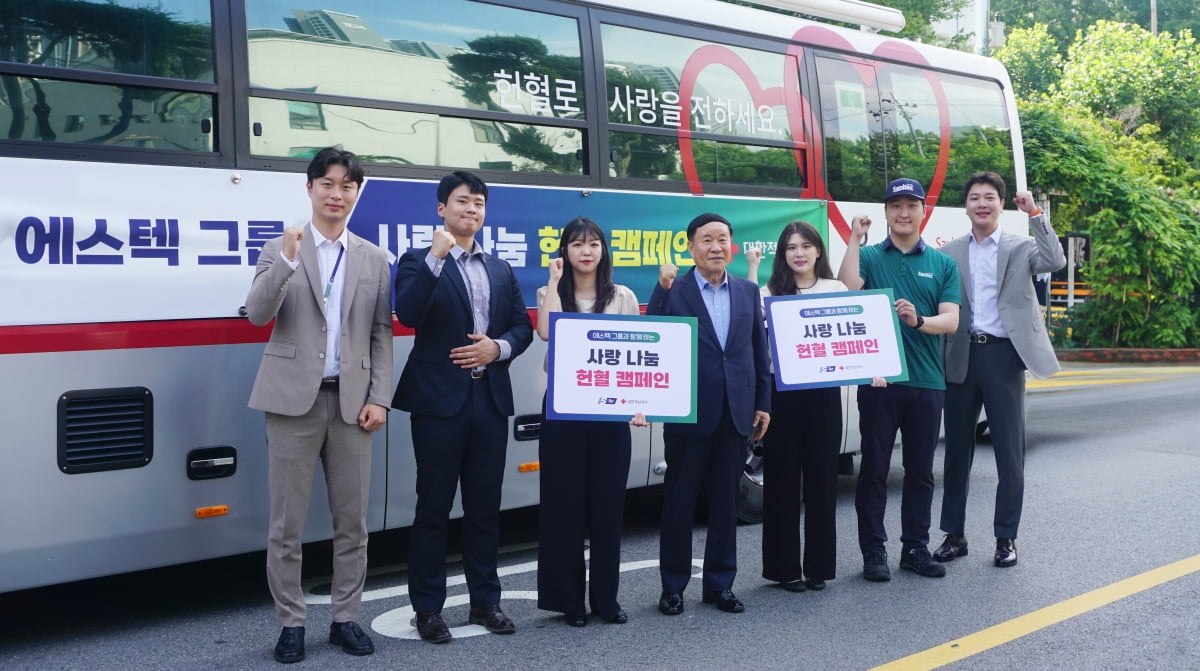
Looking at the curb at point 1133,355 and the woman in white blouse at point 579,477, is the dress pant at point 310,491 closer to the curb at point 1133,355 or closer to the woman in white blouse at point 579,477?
the woman in white blouse at point 579,477

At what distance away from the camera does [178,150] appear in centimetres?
502

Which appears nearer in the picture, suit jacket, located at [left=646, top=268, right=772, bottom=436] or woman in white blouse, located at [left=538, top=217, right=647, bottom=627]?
woman in white blouse, located at [left=538, top=217, right=647, bottom=627]

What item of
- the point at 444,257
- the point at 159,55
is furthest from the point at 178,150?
the point at 444,257

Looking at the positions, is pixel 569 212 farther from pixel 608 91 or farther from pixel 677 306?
pixel 677 306

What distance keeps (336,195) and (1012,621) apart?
3.58 meters

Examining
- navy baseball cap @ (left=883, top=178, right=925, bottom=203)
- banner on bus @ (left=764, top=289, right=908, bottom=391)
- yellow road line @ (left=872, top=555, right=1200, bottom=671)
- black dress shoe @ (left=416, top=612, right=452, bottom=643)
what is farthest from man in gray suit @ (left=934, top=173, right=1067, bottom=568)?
black dress shoe @ (left=416, top=612, right=452, bottom=643)

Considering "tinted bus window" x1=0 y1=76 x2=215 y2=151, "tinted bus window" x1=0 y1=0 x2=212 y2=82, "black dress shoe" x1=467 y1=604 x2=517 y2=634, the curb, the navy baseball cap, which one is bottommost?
"black dress shoe" x1=467 y1=604 x2=517 y2=634

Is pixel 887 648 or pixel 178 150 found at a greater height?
pixel 178 150

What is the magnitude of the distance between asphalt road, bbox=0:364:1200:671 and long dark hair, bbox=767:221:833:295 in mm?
1563

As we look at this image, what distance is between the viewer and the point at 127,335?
486cm

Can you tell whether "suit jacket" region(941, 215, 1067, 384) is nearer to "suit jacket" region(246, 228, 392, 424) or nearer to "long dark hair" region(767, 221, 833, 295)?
"long dark hair" region(767, 221, 833, 295)

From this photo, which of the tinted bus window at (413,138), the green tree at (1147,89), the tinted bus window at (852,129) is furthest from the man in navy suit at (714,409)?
the green tree at (1147,89)

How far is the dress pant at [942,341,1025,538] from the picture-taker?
6285 millimetres

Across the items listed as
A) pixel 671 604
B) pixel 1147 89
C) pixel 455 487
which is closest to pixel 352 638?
pixel 455 487
